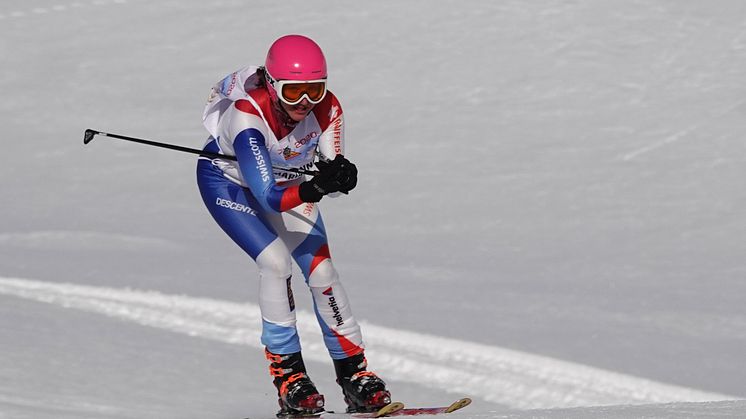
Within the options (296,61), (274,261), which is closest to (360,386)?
(274,261)

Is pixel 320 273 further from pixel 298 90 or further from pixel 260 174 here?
pixel 298 90

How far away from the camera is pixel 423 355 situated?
9.67 metres

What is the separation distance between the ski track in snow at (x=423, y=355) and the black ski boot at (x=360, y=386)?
2354mm

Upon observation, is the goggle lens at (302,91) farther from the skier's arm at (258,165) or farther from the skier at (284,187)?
the skier's arm at (258,165)

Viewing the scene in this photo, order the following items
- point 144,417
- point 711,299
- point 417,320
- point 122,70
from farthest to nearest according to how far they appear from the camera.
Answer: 1. point 122,70
2. point 711,299
3. point 417,320
4. point 144,417

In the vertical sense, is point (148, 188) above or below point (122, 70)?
below

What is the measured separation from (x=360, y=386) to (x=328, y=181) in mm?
1242

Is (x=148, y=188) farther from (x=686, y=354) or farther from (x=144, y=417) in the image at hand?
(x=144, y=417)

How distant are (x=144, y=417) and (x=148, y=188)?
28.1 ft

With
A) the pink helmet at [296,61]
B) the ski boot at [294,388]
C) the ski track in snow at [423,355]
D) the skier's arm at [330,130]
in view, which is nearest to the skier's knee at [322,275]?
the ski boot at [294,388]

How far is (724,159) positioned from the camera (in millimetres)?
15508

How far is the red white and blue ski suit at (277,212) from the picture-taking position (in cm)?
617

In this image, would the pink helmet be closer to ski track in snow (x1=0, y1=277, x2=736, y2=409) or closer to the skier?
the skier

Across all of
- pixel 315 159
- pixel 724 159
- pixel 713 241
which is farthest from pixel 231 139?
pixel 724 159
